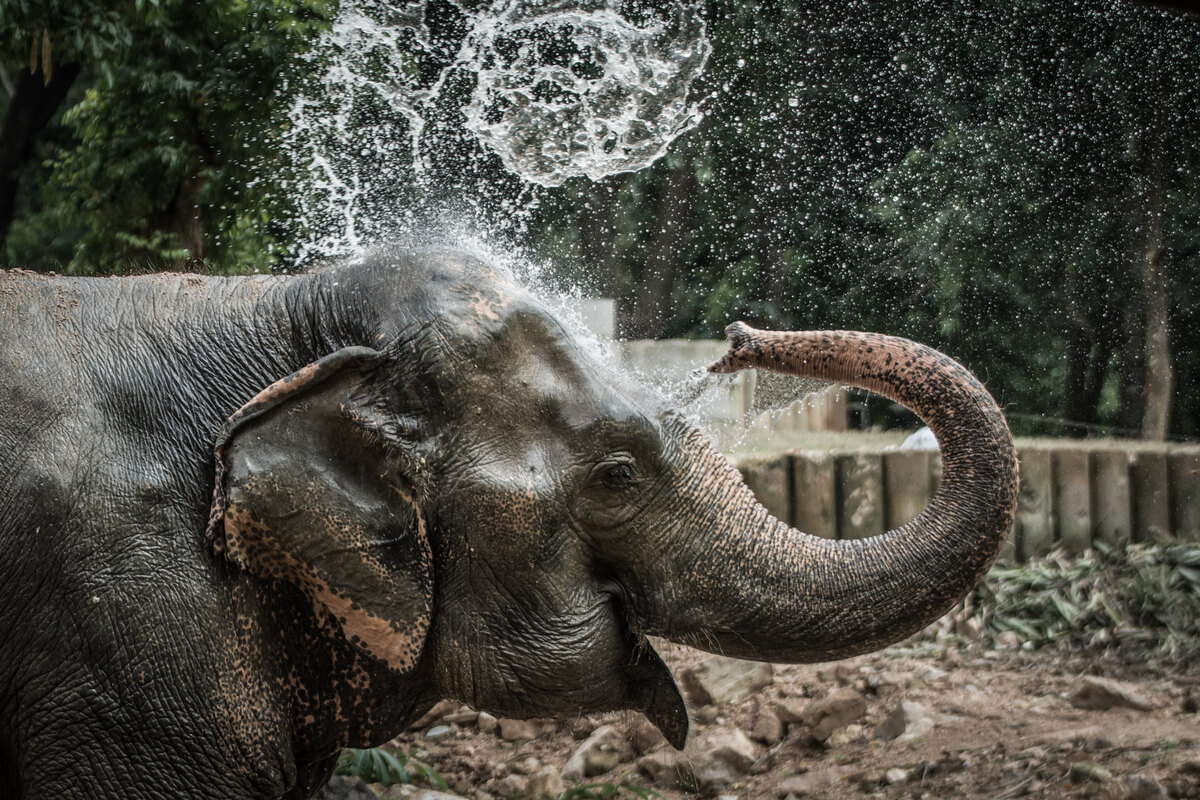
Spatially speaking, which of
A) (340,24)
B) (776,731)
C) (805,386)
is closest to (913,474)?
(776,731)

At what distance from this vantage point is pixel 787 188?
1109 cm

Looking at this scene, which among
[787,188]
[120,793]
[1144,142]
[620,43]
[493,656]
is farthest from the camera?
[787,188]

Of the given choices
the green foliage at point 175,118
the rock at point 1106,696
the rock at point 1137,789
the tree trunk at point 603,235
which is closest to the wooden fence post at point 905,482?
the rock at point 1106,696

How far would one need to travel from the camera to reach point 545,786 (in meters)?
4.27

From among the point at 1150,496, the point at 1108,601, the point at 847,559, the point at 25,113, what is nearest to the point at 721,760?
the point at 847,559

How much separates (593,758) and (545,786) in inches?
12.1

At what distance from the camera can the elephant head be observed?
7.18ft

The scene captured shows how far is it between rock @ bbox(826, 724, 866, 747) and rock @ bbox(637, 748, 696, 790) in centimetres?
66

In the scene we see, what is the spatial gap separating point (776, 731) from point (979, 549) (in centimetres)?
260

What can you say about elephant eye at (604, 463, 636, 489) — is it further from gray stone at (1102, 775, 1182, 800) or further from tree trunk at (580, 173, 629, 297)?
tree trunk at (580, 173, 629, 297)

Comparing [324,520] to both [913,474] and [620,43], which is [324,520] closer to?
[913,474]

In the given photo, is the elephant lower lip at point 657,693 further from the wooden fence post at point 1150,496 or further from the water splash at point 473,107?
the wooden fence post at point 1150,496

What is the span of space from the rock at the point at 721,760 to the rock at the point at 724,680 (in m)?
0.60

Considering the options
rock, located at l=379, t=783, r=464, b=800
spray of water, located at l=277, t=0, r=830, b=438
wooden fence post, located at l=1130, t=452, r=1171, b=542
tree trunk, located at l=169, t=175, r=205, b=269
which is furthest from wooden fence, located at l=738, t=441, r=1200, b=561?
tree trunk, located at l=169, t=175, r=205, b=269
